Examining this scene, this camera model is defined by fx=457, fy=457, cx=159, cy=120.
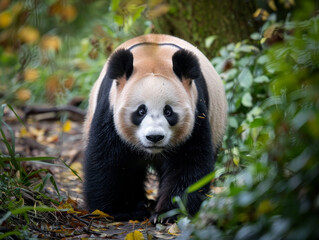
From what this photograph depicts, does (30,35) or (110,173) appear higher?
(30,35)

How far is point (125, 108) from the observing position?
14.5 ft

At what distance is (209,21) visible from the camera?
706cm

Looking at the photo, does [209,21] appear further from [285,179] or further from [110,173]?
[285,179]

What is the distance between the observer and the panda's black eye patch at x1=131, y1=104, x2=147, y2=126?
434 centimetres

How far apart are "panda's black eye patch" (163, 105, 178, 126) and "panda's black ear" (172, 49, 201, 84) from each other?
41cm

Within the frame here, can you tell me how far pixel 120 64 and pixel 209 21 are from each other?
3.00m

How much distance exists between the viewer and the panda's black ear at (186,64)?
14.7 feet

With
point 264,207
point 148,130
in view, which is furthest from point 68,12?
point 148,130

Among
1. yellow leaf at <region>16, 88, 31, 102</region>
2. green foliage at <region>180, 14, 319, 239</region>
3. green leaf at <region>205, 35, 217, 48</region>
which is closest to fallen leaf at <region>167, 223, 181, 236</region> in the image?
green foliage at <region>180, 14, 319, 239</region>

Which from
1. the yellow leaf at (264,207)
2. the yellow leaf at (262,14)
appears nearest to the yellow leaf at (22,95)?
the yellow leaf at (262,14)

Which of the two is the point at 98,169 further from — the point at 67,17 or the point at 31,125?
the point at 31,125

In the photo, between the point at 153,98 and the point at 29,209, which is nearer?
the point at 29,209

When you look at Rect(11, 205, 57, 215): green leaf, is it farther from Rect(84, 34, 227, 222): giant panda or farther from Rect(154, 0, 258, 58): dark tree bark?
Rect(154, 0, 258, 58): dark tree bark

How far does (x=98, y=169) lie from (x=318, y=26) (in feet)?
9.13
